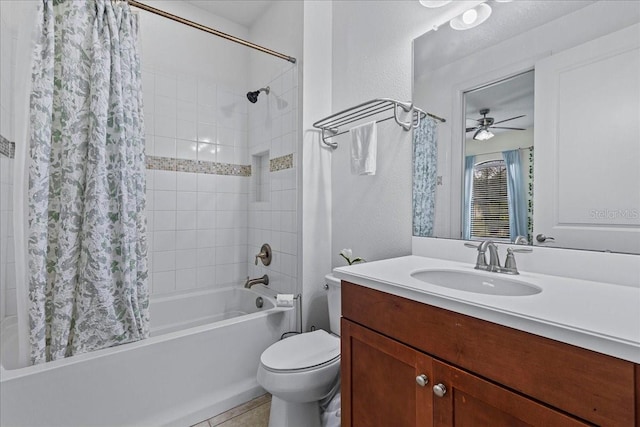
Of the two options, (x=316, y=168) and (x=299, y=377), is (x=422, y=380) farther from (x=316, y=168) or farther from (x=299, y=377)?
(x=316, y=168)

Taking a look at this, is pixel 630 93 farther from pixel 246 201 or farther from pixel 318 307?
pixel 246 201

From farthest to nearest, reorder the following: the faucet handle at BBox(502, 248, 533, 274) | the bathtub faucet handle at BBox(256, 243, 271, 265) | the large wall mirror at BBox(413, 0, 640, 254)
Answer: the bathtub faucet handle at BBox(256, 243, 271, 265), the faucet handle at BBox(502, 248, 533, 274), the large wall mirror at BBox(413, 0, 640, 254)

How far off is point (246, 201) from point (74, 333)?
5.29ft

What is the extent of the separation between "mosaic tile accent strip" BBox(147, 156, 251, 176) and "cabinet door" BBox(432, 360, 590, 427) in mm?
2275

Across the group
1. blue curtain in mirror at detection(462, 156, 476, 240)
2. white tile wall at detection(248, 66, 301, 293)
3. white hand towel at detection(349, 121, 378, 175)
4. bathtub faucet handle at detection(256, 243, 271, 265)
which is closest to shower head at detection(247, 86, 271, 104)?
white tile wall at detection(248, 66, 301, 293)

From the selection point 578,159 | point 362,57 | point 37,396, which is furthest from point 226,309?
point 578,159

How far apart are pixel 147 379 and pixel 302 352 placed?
0.76m

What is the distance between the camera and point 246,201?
107 inches

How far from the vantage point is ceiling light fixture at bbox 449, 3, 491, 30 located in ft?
4.03

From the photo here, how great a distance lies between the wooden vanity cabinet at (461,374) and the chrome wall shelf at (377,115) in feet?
3.05

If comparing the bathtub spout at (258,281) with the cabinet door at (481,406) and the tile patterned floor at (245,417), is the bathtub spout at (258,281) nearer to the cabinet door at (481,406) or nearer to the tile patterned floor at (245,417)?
the tile patterned floor at (245,417)

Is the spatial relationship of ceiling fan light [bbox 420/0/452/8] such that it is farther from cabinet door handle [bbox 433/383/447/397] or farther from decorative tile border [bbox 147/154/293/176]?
cabinet door handle [bbox 433/383/447/397]

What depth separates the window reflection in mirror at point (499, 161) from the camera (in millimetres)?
1076

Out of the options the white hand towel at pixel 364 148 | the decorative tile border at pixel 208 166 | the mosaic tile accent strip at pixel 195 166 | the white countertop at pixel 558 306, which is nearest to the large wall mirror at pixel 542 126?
the white countertop at pixel 558 306
